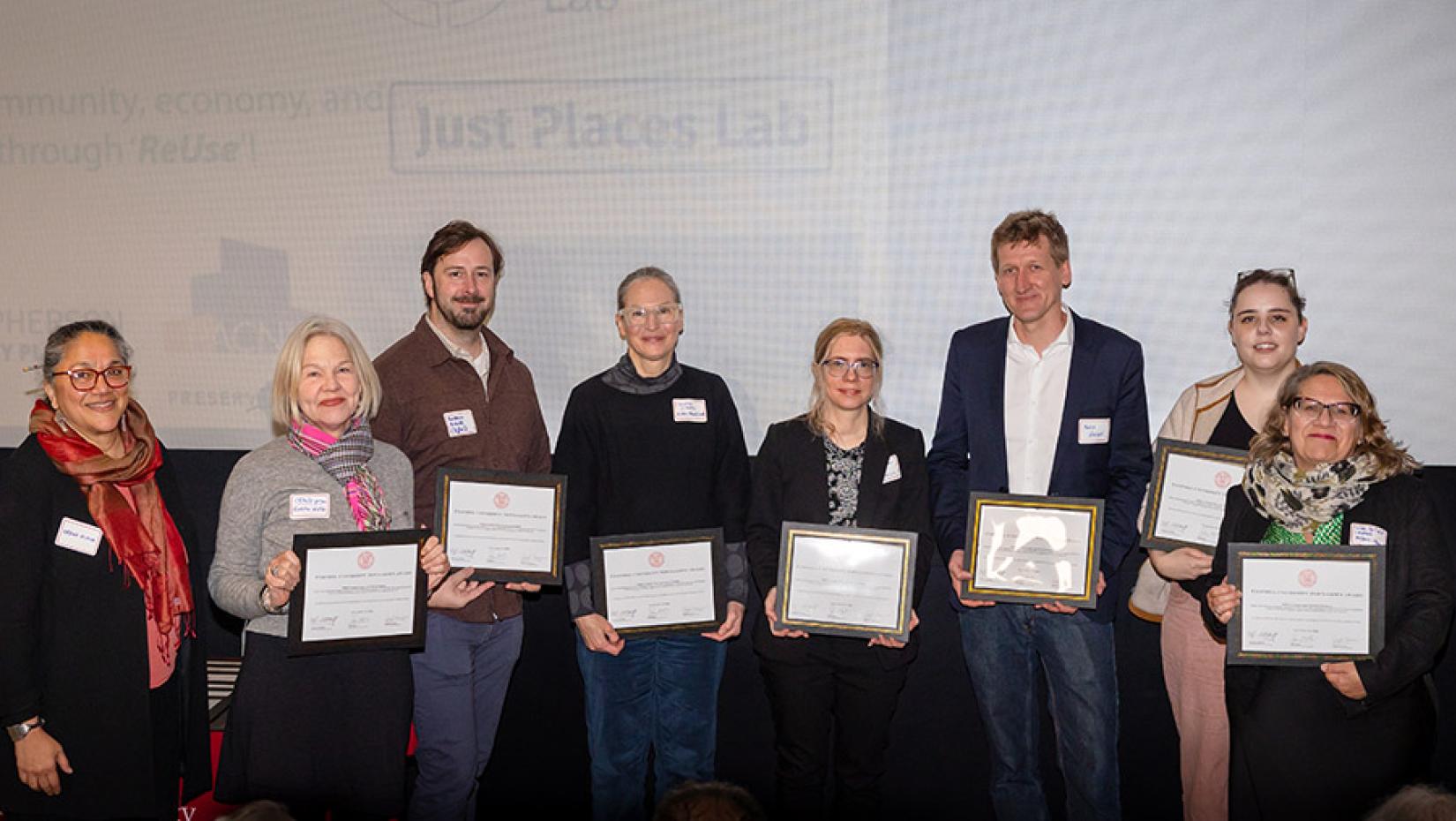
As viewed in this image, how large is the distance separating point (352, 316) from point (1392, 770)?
4016 mm

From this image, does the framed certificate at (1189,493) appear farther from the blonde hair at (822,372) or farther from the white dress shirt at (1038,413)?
the blonde hair at (822,372)

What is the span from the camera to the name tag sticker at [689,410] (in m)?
3.56

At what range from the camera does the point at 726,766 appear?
4664 mm

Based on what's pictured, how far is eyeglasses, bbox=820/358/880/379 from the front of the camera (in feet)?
11.4

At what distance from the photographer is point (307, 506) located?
2.95 metres

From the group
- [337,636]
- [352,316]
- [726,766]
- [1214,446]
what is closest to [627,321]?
[337,636]

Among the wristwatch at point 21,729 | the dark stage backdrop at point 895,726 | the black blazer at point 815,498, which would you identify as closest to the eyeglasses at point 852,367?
the black blazer at point 815,498

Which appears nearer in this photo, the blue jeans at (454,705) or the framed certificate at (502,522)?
the framed certificate at (502,522)

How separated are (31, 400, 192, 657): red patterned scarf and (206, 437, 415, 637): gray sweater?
254mm

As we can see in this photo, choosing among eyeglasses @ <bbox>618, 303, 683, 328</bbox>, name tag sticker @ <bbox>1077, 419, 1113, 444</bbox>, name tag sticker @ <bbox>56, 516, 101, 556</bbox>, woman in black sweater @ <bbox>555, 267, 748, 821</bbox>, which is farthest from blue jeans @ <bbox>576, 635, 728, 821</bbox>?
name tag sticker @ <bbox>56, 516, 101, 556</bbox>

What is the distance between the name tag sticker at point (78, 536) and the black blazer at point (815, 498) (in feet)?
6.38

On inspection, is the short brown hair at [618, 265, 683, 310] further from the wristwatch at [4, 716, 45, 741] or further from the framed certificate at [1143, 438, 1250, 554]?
the wristwatch at [4, 716, 45, 741]

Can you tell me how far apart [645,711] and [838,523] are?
3.14 ft

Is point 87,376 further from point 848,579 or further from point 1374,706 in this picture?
point 1374,706
